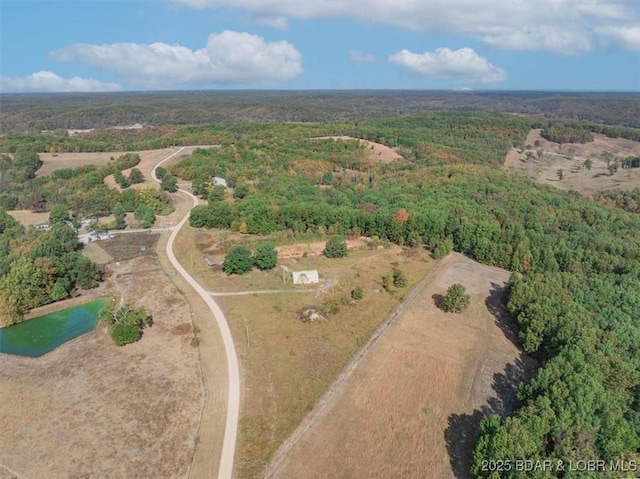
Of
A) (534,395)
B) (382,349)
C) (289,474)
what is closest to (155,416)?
(289,474)

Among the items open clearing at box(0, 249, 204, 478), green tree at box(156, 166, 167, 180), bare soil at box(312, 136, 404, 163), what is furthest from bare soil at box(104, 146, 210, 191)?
open clearing at box(0, 249, 204, 478)

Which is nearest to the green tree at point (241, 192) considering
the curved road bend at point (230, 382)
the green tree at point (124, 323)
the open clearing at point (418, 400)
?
the curved road bend at point (230, 382)

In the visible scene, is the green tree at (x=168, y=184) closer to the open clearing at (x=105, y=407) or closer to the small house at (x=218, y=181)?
the small house at (x=218, y=181)

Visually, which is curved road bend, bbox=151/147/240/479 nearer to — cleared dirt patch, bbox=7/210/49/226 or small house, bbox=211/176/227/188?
cleared dirt patch, bbox=7/210/49/226

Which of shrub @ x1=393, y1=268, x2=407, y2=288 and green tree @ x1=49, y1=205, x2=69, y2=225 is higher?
green tree @ x1=49, y1=205, x2=69, y2=225

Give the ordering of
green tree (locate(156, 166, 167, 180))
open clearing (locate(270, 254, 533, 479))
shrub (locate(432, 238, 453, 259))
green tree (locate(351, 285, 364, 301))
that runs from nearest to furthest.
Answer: open clearing (locate(270, 254, 533, 479)) < green tree (locate(351, 285, 364, 301)) < shrub (locate(432, 238, 453, 259)) < green tree (locate(156, 166, 167, 180))

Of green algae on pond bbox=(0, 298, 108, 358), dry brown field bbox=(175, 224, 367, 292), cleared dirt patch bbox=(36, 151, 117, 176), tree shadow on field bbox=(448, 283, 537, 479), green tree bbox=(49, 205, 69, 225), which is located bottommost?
green algae on pond bbox=(0, 298, 108, 358)

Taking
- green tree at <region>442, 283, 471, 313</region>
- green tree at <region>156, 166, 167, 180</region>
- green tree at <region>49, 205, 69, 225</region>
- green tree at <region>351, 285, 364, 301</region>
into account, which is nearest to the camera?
green tree at <region>442, 283, 471, 313</region>
